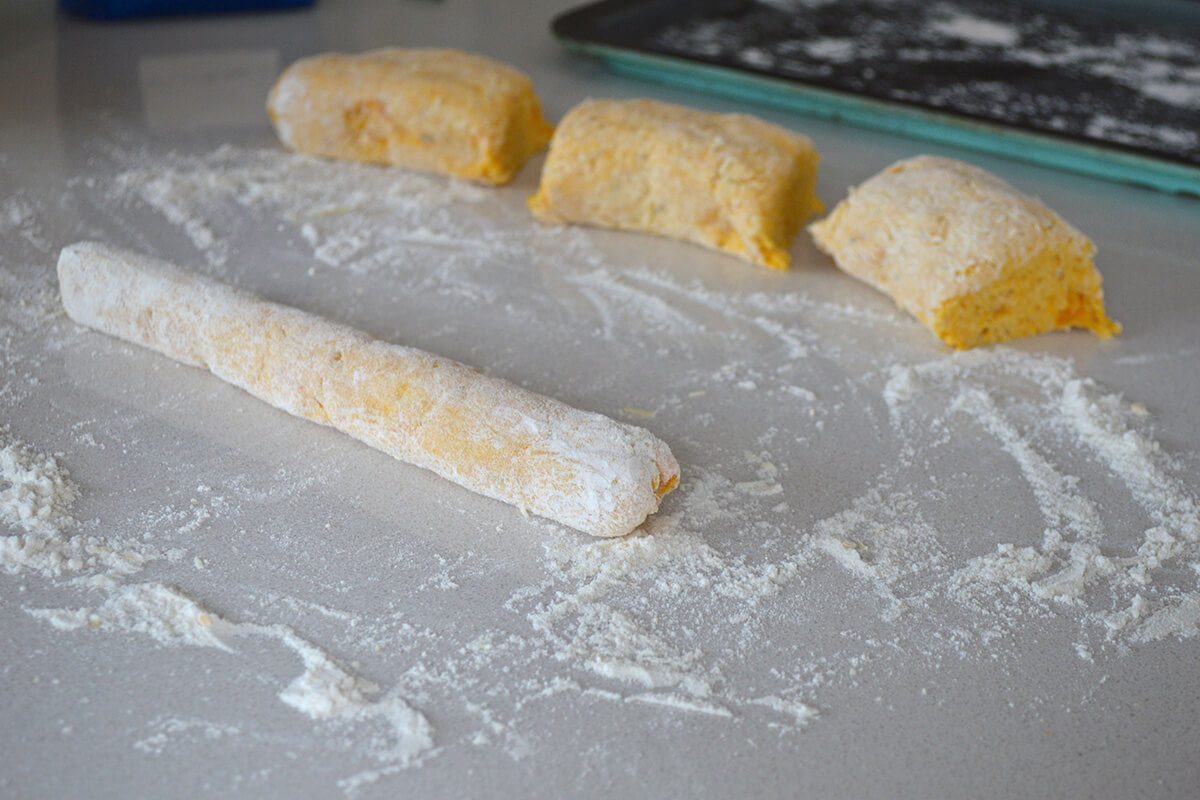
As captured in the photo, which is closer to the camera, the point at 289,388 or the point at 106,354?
the point at 289,388

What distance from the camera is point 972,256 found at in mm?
2355

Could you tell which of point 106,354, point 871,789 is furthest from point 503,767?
point 106,354

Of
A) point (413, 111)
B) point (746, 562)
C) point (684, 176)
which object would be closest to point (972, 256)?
point (684, 176)

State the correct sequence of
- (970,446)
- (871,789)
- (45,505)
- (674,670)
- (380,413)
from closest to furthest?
1. (871,789)
2. (674,670)
3. (45,505)
4. (380,413)
5. (970,446)

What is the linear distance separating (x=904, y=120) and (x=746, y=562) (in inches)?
75.8

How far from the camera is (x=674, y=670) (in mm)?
1621

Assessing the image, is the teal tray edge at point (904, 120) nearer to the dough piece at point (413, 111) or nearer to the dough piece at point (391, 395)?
the dough piece at point (413, 111)

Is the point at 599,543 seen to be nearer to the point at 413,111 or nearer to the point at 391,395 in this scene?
the point at 391,395

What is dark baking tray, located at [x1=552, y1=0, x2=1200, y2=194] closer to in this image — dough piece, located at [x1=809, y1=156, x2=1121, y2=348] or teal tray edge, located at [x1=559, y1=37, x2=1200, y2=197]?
teal tray edge, located at [x1=559, y1=37, x2=1200, y2=197]

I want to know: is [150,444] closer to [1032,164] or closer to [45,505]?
[45,505]

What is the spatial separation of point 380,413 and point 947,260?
3.94 feet

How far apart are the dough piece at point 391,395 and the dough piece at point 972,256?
86cm

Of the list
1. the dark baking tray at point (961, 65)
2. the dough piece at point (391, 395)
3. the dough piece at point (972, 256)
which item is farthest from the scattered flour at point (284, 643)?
the dark baking tray at point (961, 65)

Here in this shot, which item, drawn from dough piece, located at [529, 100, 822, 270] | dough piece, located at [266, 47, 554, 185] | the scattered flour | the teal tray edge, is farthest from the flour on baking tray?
the teal tray edge
